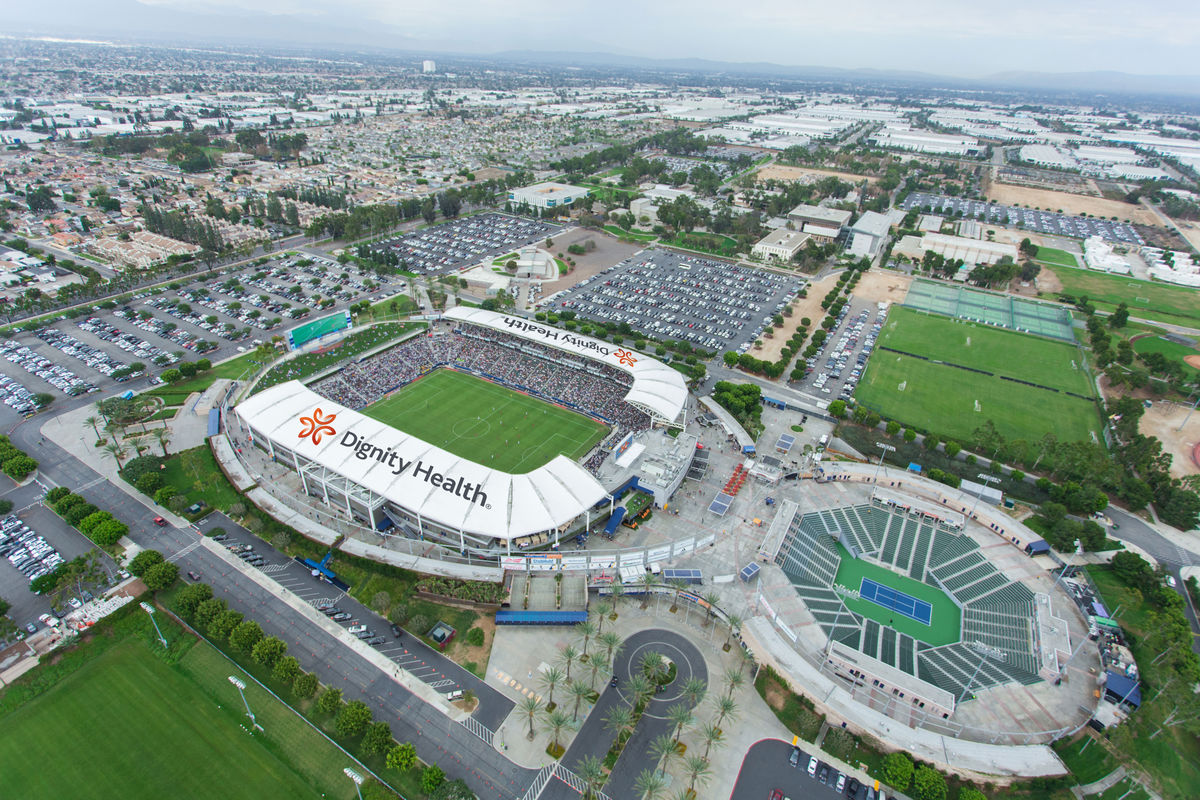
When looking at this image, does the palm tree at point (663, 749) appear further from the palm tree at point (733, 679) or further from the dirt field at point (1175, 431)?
the dirt field at point (1175, 431)

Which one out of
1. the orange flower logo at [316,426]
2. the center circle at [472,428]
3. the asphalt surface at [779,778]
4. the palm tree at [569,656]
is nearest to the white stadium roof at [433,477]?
the orange flower logo at [316,426]

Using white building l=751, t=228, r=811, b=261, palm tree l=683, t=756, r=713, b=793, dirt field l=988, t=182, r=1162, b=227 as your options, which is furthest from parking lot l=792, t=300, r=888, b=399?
dirt field l=988, t=182, r=1162, b=227

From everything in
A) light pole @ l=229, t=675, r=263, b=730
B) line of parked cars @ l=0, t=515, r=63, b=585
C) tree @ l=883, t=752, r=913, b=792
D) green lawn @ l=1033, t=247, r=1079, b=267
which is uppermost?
green lawn @ l=1033, t=247, r=1079, b=267

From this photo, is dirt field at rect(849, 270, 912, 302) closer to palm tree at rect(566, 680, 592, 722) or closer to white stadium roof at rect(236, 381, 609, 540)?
white stadium roof at rect(236, 381, 609, 540)

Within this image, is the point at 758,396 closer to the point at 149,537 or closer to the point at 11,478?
the point at 149,537

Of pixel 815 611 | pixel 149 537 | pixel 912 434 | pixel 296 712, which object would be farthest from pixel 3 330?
pixel 912 434
